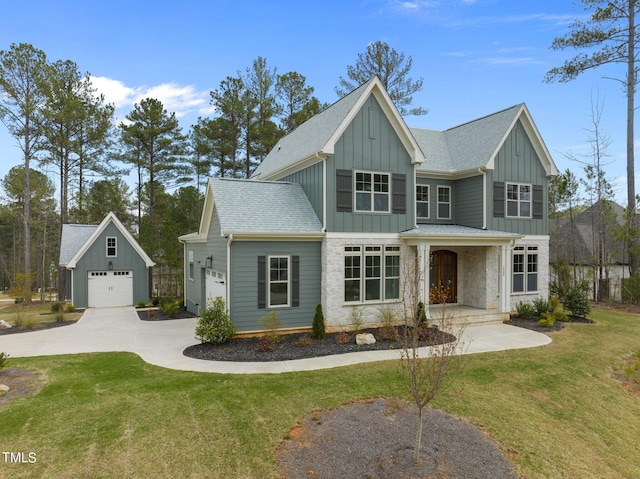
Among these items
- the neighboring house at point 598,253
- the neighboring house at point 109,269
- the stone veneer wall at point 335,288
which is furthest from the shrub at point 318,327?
the neighboring house at point 598,253

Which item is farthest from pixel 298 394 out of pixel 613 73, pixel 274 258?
pixel 613 73

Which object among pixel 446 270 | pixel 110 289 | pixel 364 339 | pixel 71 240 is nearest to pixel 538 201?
pixel 446 270

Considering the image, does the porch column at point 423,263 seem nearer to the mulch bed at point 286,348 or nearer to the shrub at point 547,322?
the mulch bed at point 286,348

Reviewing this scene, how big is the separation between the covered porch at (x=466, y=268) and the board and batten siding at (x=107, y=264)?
1505 cm

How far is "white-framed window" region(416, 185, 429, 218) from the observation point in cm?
1602

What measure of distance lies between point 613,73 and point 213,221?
2199 cm

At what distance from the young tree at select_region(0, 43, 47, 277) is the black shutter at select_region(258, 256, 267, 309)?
15762 millimetres

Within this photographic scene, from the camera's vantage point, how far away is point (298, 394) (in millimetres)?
7254

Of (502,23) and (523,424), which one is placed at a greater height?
(502,23)

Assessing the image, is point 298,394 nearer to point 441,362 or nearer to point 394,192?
point 441,362

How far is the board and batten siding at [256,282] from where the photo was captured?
11.5 m

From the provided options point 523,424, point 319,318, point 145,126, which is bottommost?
point 523,424

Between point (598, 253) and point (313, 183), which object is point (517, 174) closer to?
point (313, 183)

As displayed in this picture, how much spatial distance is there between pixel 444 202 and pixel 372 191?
5.03 meters
